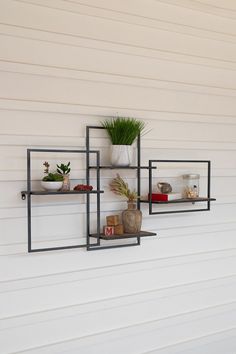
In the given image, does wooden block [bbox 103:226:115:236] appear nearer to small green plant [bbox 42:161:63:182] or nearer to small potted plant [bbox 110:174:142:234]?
small potted plant [bbox 110:174:142:234]

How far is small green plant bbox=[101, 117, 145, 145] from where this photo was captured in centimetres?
205

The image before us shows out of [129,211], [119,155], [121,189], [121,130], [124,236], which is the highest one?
[121,130]

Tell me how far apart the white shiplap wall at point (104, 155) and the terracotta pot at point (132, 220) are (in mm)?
109

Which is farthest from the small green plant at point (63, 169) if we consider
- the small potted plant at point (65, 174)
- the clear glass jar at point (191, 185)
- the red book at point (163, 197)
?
the clear glass jar at point (191, 185)

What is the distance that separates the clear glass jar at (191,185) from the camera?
2.28 meters

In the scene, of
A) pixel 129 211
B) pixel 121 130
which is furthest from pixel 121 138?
pixel 129 211

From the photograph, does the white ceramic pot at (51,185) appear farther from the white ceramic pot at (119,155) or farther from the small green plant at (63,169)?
the white ceramic pot at (119,155)

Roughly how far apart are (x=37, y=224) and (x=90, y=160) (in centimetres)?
38

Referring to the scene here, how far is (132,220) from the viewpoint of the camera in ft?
6.78

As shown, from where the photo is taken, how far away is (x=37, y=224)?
193cm

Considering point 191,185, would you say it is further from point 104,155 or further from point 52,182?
point 52,182

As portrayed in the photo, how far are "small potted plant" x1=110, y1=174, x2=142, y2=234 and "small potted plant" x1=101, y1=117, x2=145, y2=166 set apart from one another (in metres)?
0.11

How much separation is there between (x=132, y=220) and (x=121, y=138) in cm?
38

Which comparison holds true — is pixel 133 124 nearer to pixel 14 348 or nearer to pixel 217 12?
pixel 217 12
